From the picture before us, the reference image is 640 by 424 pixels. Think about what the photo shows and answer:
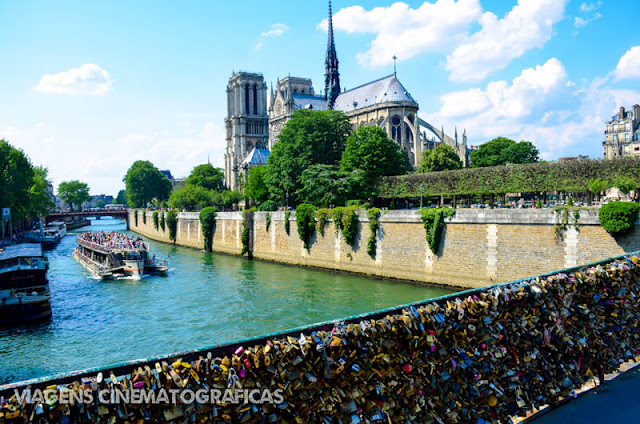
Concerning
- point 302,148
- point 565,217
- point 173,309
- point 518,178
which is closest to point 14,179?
point 302,148

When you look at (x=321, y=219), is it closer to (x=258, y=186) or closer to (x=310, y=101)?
(x=258, y=186)

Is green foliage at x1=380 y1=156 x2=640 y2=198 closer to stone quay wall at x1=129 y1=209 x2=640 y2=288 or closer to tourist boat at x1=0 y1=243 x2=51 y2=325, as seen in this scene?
stone quay wall at x1=129 y1=209 x2=640 y2=288

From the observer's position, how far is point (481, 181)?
89.0 feet

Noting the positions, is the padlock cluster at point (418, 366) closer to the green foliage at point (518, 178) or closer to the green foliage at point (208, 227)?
the green foliage at point (518, 178)

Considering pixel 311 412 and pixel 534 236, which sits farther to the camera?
pixel 534 236

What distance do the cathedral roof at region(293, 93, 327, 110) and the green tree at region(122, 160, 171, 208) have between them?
32.9 m

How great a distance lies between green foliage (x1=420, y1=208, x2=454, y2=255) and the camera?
71.0 feet

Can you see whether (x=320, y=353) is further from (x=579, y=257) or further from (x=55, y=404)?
(x=579, y=257)

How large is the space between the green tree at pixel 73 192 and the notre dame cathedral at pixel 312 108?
50.6 metres

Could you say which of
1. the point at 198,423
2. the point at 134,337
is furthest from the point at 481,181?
the point at 198,423

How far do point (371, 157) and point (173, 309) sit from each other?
20.8 metres

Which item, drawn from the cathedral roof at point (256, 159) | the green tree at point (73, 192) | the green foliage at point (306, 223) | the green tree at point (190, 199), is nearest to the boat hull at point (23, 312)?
the green foliage at point (306, 223)

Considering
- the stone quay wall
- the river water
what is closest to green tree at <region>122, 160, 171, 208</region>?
the river water

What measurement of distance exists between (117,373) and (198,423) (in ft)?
2.95
